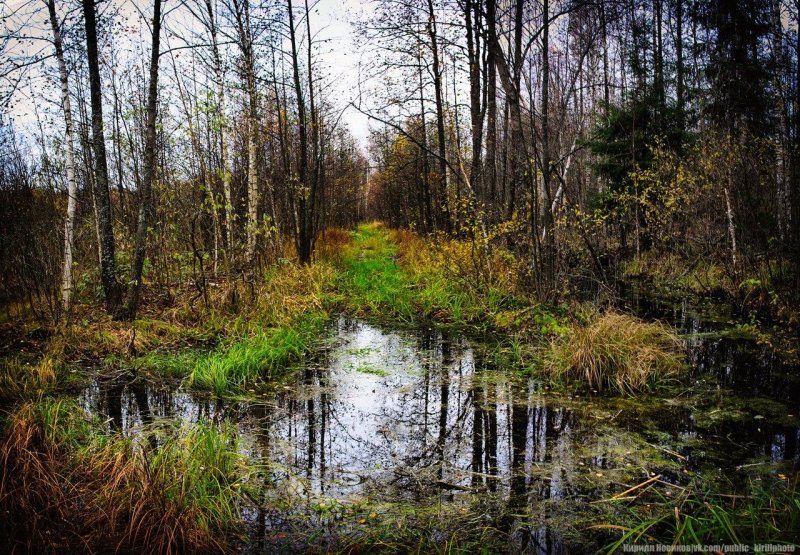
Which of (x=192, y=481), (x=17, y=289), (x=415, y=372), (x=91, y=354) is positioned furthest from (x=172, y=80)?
(x=192, y=481)

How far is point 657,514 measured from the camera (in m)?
2.93

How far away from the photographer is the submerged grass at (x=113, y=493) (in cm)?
252

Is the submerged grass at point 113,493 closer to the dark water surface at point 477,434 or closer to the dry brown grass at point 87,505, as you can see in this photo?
the dry brown grass at point 87,505

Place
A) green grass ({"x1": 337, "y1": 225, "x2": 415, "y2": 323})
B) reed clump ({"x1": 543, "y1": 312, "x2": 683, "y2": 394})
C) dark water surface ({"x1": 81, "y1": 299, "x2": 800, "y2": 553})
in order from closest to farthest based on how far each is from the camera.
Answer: dark water surface ({"x1": 81, "y1": 299, "x2": 800, "y2": 553}) → reed clump ({"x1": 543, "y1": 312, "x2": 683, "y2": 394}) → green grass ({"x1": 337, "y1": 225, "x2": 415, "y2": 323})

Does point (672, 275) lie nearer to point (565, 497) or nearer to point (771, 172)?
point (771, 172)

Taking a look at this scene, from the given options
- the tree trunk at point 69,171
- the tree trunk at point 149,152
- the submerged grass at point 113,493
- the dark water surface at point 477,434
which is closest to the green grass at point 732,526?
the dark water surface at point 477,434

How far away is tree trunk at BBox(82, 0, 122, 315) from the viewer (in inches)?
278

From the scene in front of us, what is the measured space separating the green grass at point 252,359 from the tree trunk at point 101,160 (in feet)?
8.50


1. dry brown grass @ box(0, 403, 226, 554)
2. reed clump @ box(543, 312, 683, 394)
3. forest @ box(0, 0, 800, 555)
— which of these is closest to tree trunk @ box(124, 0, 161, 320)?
forest @ box(0, 0, 800, 555)

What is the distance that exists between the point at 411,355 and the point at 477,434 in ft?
8.56

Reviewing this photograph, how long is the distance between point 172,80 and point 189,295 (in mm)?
6230

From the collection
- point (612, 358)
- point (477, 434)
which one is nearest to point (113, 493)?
point (477, 434)

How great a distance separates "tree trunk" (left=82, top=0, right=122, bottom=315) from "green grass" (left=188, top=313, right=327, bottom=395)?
2.59 m

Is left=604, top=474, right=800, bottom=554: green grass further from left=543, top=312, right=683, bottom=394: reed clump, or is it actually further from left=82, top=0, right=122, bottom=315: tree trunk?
left=82, top=0, right=122, bottom=315: tree trunk
